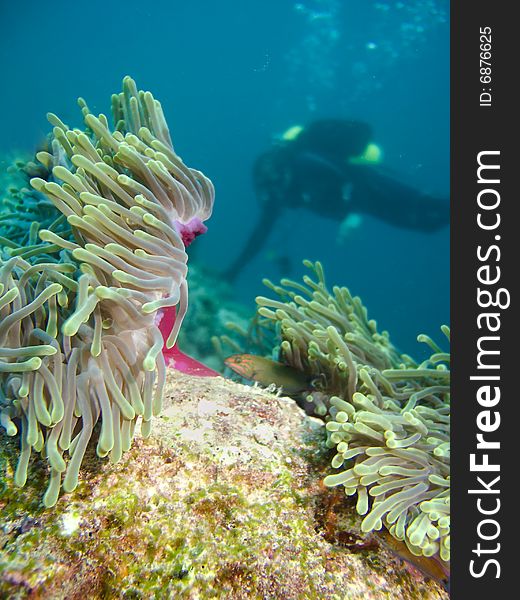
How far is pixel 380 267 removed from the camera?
60.9 m

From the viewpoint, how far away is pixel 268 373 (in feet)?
7.63

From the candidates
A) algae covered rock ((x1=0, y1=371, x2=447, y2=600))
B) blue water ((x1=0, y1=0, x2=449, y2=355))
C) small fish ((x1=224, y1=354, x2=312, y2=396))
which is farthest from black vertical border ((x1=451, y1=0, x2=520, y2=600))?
blue water ((x1=0, y1=0, x2=449, y2=355))

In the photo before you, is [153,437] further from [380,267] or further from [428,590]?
[380,267]

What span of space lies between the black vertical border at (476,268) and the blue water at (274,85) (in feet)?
69.0

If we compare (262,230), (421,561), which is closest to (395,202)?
(262,230)

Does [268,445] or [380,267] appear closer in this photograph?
[268,445]

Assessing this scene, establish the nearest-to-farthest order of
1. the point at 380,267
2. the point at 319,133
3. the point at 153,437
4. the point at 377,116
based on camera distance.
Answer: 1. the point at 153,437
2. the point at 319,133
3. the point at 377,116
4. the point at 380,267

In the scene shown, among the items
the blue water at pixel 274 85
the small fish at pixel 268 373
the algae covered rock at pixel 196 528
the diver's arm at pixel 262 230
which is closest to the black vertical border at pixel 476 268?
the algae covered rock at pixel 196 528

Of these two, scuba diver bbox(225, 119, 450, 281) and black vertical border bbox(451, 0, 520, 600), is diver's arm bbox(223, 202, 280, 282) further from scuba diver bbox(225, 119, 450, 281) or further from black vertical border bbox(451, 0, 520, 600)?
black vertical border bbox(451, 0, 520, 600)

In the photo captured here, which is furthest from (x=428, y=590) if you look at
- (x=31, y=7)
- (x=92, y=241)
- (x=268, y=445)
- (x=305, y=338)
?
(x=31, y=7)

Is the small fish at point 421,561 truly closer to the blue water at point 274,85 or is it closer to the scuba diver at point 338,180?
the scuba diver at point 338,180

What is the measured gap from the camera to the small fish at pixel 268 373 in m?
Result: 2.27

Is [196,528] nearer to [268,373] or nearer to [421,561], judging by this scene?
[421,561]

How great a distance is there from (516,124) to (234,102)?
1981 inches
